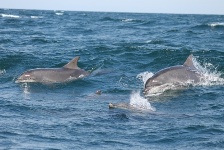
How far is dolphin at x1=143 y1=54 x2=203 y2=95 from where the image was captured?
53.5 feet

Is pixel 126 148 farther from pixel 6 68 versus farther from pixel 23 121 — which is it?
pixel 6 68

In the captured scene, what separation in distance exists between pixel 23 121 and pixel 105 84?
7095mm

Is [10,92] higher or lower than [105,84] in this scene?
lower

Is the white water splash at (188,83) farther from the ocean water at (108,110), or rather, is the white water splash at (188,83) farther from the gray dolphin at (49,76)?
the gray dolphin at (49,76)

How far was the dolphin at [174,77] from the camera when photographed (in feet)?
53.5

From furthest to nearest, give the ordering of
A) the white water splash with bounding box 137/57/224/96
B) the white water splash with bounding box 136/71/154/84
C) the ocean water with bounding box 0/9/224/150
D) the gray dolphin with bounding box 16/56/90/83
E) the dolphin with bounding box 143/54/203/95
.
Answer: the white water splash with bounding box 136/71/154/84 < the gray dolphin with bounding box 16/56/90/83 < the dolphin with bounding box 143/54/203/95 < the white water splash with bounding box 137/57/224/96 < the ocean water with bounding box 0/9/224/150

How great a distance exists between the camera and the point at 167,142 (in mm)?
9859

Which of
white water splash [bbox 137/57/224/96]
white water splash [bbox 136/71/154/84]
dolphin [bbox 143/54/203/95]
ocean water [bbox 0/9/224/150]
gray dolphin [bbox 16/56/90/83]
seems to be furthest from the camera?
white water splash [bbox 136/71/154/84]

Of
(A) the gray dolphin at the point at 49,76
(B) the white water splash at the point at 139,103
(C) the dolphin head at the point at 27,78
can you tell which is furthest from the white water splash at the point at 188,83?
(C) the dolphin head at the point at 27,78

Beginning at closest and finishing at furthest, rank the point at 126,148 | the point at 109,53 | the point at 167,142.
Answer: the point at 126,148 → the point at 167,142 → the point at 109,53

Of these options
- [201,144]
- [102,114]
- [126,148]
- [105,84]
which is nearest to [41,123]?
[102,114]

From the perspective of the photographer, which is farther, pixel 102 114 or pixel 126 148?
pixel 102 114

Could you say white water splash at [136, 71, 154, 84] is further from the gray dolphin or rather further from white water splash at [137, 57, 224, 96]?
the gray dolphin

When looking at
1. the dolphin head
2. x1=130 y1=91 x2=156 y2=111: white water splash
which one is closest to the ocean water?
x1=130 y1=91 x2=156 y2=111: white water splash
